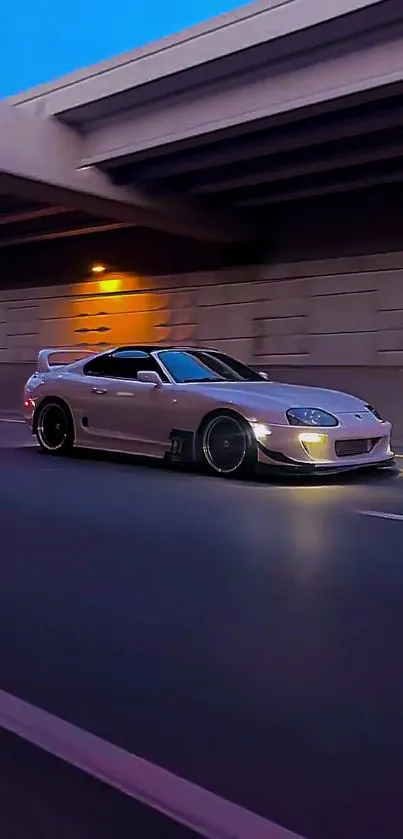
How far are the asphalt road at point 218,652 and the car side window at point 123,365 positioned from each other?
294 cm

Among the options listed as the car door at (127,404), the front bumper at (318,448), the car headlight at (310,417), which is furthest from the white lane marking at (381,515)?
the car door at (127,404)

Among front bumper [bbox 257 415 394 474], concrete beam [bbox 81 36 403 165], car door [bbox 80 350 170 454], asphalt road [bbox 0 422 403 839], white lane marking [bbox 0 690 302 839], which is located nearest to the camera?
white lane marking [bbox 0 690 302 839]

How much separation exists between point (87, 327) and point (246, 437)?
14.4m

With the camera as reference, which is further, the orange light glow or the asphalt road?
the orange light glow

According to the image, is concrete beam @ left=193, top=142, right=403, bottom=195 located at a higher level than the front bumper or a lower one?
higher

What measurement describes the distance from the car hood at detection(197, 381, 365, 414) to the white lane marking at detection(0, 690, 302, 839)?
18.6ft

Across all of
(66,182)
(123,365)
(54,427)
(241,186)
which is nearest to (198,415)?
(123,365)

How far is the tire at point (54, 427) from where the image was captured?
1062cm

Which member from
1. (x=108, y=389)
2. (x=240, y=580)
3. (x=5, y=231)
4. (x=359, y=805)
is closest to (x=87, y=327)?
(x=5, y=231)

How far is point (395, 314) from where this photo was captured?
16.2 metres

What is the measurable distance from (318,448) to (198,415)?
1.28m

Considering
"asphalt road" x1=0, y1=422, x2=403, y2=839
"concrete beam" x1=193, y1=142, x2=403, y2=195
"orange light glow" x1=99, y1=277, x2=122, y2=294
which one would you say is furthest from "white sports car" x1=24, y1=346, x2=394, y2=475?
"orange light glow" x1=99, y1=277, x2=122, y2=294

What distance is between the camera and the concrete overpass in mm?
12344

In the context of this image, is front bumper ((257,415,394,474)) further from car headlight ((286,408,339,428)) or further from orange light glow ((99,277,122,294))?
orange light glow ((99,277,122,294))
